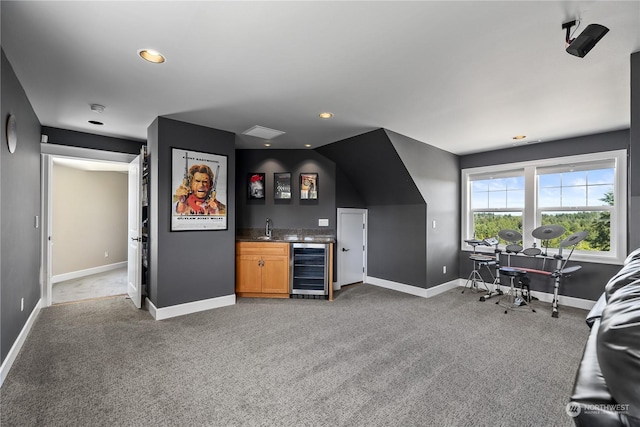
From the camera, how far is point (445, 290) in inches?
201

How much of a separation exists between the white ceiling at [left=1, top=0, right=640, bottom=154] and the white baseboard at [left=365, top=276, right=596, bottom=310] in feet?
8.09

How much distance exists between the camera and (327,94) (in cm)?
288

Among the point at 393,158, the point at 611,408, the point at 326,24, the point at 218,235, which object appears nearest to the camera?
the point at 611,408

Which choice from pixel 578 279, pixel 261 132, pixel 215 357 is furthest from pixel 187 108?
pixel 578 279

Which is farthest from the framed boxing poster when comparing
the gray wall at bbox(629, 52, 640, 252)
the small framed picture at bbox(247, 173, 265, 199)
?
the gray wall at bbox(629, 52, 640, 252)

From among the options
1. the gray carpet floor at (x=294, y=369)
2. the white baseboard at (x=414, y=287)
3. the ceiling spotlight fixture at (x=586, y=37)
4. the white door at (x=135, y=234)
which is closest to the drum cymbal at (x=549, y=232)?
the gray carpet floor at (x=294, y=369)

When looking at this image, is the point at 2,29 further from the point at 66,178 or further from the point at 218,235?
the point at 66,178

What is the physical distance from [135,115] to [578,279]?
6432 mm

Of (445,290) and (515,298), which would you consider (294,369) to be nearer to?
(445,290)

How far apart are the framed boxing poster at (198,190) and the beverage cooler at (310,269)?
126 centimetres

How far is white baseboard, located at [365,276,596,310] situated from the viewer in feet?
13.7

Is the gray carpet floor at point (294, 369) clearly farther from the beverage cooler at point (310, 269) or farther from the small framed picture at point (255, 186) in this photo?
the small framed picture at point (255, 186)

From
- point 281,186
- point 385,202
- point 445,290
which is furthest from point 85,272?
point 445,290

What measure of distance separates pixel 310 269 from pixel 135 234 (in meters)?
2.68
